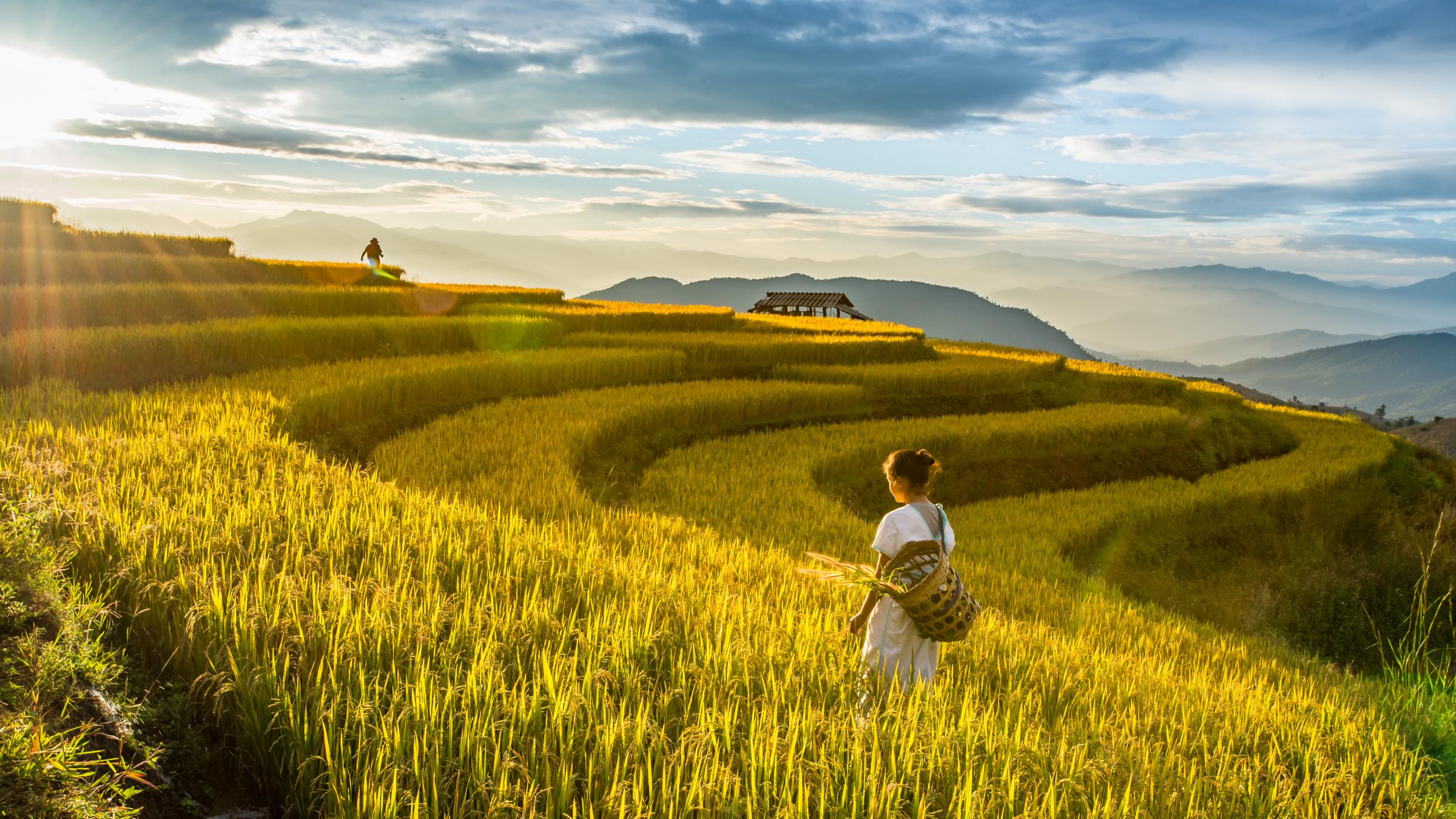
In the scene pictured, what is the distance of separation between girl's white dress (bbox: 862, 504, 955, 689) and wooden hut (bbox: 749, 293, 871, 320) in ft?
153

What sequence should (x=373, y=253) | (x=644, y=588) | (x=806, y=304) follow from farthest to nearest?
(x=806, y=304) < (x=373, y=253) < (x=644, y=588)

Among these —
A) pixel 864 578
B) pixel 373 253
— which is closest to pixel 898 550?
pixel 864 578

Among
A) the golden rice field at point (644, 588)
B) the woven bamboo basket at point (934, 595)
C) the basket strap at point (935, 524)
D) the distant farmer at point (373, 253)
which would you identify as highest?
the distant farmer at point (373, 253)

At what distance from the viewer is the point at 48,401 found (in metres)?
8.43

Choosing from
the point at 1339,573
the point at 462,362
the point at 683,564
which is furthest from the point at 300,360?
the point at 1339,573

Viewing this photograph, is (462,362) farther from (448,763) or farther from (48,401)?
(448,763)

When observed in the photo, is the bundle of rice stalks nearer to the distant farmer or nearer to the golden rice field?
the golden rice field

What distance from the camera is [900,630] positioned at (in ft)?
13.4

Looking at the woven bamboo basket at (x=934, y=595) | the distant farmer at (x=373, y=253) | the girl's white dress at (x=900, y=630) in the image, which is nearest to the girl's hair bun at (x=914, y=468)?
the girl's white dress at (x=900, y=630)

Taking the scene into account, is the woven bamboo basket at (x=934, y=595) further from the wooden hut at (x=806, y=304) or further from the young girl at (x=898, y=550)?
the wooden hut at (x=806, y=304)

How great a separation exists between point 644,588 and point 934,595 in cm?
157

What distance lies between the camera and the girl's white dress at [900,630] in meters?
3.97

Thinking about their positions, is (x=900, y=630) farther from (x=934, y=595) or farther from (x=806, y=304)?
(x=806, y=304)

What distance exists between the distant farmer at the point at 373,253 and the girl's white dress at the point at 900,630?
23.6 metres
